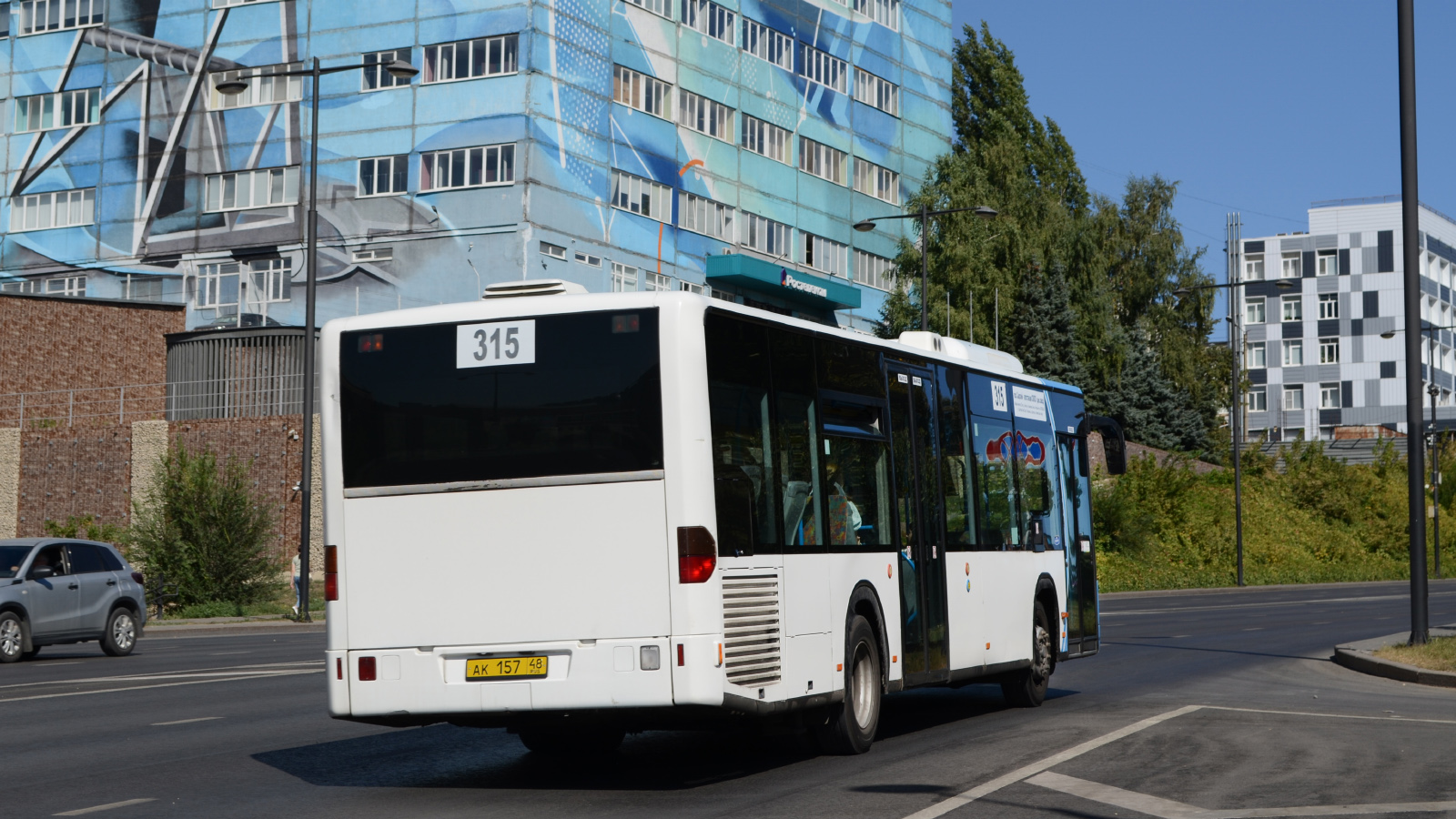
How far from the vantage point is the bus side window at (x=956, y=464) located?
13797 millimetres

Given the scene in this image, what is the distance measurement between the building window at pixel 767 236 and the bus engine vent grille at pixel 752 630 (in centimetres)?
5962

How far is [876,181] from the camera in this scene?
3076 inches

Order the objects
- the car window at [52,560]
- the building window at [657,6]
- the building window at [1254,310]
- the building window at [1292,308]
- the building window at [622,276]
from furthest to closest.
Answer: the building window at [1254,310], the building window at [1292,308], the building window at [657,6], the building window at [622,276], the car window at [52,560]

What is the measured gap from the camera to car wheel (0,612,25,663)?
74.5 ft

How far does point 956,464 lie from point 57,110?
63594mm

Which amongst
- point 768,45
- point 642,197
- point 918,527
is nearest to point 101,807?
point 918,527

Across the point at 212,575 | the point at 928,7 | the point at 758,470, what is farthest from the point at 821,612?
the point at 928,7

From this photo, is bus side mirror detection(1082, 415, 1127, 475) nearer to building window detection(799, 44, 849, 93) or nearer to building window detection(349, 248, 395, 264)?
building window detection(349, 248, 395, 264)

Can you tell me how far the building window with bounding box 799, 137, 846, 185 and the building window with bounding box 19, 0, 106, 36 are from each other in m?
29.1

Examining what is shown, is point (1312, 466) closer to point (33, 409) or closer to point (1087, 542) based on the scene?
point (33, 409)

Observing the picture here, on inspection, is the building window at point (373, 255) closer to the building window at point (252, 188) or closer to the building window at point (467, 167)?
the building window at point (467, 167)

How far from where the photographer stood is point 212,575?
122 ft

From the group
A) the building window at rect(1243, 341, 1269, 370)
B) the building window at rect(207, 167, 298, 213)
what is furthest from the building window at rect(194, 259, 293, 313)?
the building window at rect(1243, 341, 1269, 370)

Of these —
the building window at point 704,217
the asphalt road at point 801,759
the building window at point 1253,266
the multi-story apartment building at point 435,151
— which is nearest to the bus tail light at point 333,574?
the asphalt road at point 801,759
